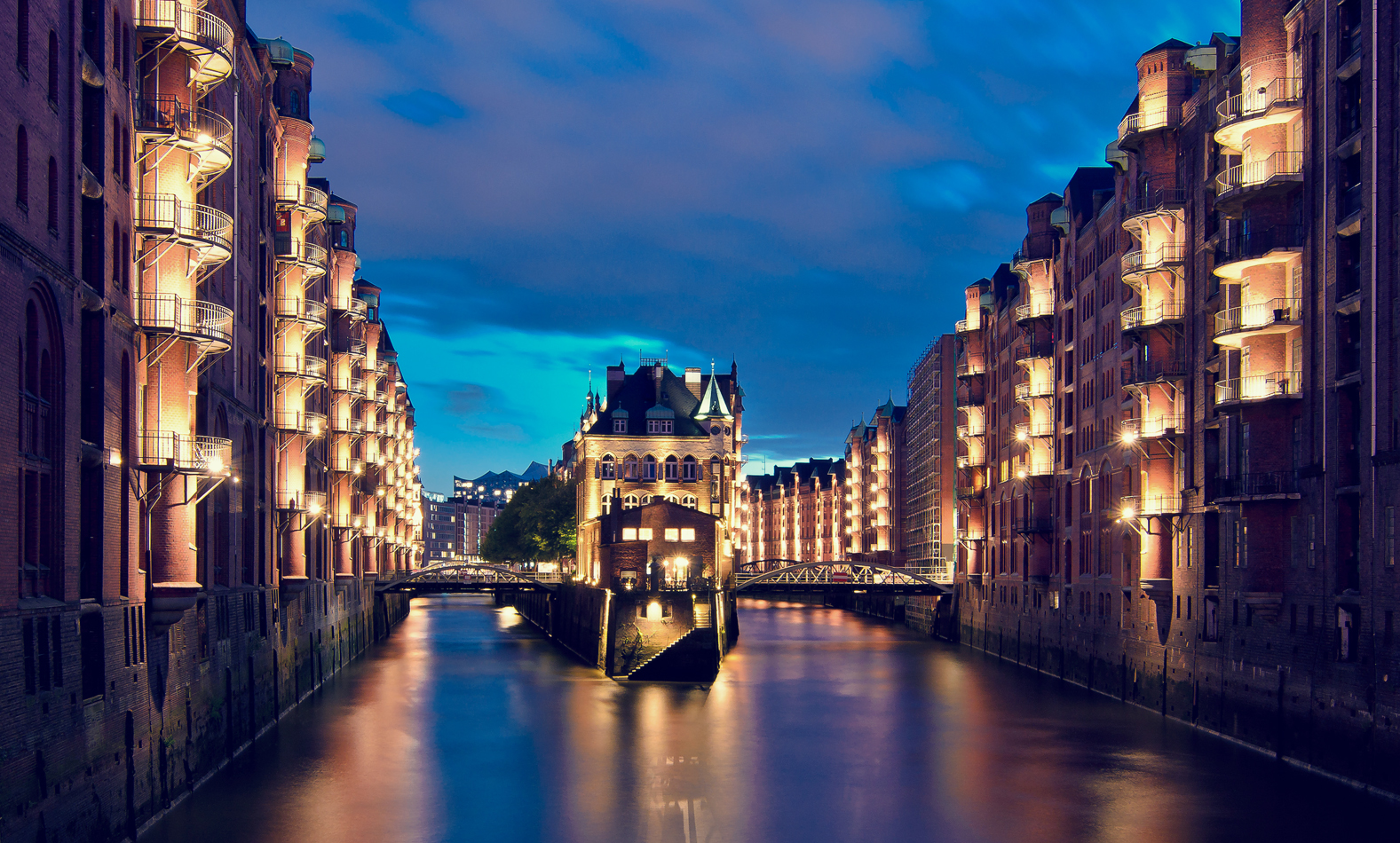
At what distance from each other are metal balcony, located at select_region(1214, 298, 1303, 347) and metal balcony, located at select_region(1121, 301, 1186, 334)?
360 inches

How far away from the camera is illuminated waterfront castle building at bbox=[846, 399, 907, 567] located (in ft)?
555

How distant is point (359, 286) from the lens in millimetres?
113062

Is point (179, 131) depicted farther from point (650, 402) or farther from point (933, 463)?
point (933, 463)

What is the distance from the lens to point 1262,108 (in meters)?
47.6

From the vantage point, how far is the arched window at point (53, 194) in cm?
3002

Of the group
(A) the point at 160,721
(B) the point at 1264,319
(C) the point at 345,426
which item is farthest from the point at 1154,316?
(C) the point at 345,426

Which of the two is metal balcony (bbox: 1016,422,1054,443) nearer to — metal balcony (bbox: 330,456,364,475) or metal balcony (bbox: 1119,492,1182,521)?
metal balcony (bbox: 1119,492,1182,521)

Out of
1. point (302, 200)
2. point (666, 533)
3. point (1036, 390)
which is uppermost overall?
point (302, 200)

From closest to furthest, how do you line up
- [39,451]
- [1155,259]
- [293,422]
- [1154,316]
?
1. [39,451]
2. [1155,259]
3. [1154,316]
4. [293,422]

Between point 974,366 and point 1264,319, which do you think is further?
point 974,366

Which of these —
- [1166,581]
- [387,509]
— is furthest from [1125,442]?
[387,509]

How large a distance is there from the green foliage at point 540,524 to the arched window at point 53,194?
3995 inches

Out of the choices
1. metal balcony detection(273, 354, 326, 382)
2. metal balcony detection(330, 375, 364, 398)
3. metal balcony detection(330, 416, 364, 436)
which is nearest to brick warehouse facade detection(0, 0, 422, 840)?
metal balcony detection(273, 354, 326, 382)

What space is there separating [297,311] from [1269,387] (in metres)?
42.2
